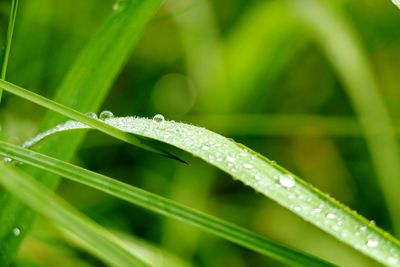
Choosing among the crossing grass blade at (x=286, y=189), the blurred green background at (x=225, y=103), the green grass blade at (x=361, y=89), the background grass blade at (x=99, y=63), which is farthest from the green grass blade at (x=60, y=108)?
the green grass blade at (x=361, y=89)

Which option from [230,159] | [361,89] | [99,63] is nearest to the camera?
[230,159]

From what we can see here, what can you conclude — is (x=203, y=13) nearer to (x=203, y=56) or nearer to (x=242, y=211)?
(x=203, y=56)

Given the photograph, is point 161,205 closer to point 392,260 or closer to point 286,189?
point 286,189

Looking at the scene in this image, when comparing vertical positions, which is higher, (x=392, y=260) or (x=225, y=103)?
(x=225, y=103)

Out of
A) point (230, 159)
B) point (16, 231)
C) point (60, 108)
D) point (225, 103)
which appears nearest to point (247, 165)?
point (230, 159)

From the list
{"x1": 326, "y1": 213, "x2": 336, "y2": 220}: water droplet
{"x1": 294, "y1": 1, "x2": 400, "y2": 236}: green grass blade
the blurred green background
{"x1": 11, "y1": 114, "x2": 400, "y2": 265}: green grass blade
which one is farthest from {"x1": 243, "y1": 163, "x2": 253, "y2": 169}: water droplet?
{"x1": 294, "y1": 1, "x2": 400, "y2": 236}: green grass blade

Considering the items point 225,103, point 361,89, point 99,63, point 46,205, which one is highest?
point 361,89
